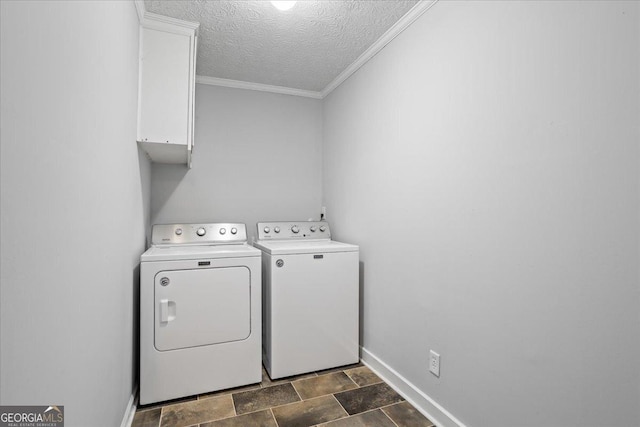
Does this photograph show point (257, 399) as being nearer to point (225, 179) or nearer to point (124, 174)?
point (124, 174)

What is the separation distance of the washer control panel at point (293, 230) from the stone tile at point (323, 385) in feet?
Result: 3.64

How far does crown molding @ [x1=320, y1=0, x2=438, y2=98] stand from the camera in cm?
180

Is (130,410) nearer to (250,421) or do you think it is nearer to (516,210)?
(250,421)

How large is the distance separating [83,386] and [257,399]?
119 cm

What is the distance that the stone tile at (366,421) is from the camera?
1.67 metres

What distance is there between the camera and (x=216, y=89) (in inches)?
113

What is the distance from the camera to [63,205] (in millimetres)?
794

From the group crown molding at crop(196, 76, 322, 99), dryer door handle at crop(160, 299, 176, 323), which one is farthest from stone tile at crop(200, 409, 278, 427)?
crown molding at crop(196, 76, 322, 99)

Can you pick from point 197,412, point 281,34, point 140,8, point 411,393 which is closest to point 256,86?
point 281,34

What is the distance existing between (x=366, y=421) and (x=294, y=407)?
41 cm

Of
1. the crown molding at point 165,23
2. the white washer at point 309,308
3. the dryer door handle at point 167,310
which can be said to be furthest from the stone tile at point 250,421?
the crown molding at point 165,23

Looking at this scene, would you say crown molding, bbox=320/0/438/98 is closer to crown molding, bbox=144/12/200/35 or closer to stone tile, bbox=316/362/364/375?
crown molding, bbox=144/12/200/35

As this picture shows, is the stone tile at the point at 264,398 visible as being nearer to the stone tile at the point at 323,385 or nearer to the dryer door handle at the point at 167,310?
the stone tile at the point at 323,385

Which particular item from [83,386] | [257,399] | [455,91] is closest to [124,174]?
[83,386]
